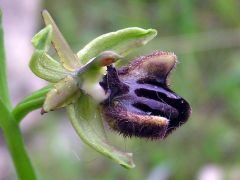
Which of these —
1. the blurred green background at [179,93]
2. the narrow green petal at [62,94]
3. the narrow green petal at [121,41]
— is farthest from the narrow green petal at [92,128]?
the blurred green background at [179,93]

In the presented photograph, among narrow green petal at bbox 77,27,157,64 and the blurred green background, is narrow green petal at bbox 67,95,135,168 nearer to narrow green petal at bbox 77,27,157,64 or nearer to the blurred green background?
narrow green petal at bbox 77,27,157,64

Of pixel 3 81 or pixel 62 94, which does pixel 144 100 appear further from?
pixel 3 81

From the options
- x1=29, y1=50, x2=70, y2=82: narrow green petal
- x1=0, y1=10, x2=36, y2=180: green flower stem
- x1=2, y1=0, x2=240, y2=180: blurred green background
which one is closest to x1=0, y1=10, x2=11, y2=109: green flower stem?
x1=0, y1=10, x2=36, y2=180: green flower stem

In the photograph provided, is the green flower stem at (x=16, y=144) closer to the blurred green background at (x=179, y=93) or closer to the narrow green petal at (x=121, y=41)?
the narrow green petal at (x=121, y=41)

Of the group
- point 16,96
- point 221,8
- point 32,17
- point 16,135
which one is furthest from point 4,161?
point 16,135

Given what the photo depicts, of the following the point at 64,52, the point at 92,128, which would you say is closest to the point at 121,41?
the point at 64,52

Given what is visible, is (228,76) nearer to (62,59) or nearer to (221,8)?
(221,8)
